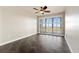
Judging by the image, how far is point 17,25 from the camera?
3.31 m

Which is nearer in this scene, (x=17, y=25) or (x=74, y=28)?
(x=74, y=28)

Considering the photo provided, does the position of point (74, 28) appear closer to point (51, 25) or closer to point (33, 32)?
point (51, 25)

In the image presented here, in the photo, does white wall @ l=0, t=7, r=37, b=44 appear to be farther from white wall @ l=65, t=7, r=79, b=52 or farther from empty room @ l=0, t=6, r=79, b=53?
white wall @ l=65, t=7, r=79, b=52

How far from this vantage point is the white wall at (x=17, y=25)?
268 cm

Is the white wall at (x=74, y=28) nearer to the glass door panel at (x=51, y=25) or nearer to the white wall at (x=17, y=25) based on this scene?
the glass door panel at (x=51, y=25)

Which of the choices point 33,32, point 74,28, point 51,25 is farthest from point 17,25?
point 74,28

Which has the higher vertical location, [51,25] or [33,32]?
[51,25]

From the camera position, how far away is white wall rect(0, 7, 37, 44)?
268cm

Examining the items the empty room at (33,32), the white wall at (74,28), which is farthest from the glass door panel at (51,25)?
the white wall at (74,28)
